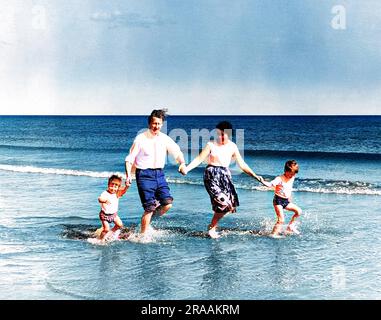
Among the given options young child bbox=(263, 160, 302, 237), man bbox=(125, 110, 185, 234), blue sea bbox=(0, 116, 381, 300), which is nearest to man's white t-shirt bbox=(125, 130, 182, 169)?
man bbox=(125, 110, 185, 234)

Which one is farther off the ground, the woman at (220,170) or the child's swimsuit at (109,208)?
the woman at (220,170)

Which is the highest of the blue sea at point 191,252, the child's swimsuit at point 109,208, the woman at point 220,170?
the woman at point 220,170

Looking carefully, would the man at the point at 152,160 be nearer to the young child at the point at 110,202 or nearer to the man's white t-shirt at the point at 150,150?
the man's white t-shirt at the point at 150,150

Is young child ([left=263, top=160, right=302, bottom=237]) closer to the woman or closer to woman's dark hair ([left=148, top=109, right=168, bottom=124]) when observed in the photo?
the woman

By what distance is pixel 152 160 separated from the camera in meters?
8.23

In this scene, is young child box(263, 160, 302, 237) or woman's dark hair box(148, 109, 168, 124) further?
young child box(263, 160, 302, 237)

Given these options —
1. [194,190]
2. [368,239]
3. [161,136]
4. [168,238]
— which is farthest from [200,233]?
[194,190]

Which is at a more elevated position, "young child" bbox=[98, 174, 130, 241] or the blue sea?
"young child" bbox=[98, 174, 130, 241]

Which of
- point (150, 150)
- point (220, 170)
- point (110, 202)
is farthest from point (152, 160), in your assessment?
point (220, 170)

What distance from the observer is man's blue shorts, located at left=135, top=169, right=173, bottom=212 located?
27.0ft

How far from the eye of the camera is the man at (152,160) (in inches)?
320

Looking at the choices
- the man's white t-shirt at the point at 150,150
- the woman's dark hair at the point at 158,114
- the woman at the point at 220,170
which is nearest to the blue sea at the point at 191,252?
the woman at the point at 220,170

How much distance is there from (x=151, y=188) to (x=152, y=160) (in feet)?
1.28

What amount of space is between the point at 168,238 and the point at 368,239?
9.43ft
